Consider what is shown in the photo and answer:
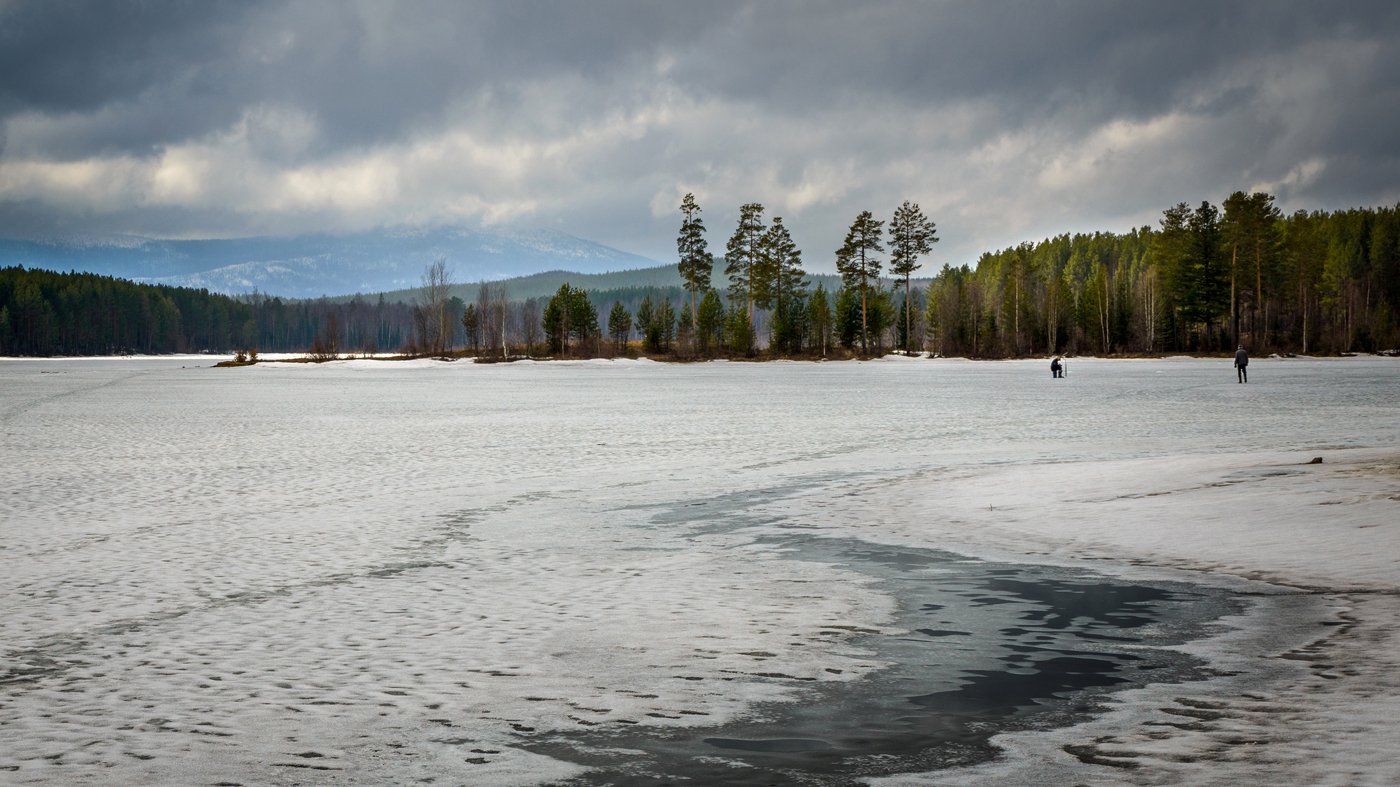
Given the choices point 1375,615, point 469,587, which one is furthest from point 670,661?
point 1375,615

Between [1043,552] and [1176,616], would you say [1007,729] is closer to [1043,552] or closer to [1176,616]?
[1176,616]

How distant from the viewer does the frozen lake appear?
18.2 feet

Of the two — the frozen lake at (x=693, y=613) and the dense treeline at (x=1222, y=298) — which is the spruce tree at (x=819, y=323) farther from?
the frozen lake at (x=693, y=613)

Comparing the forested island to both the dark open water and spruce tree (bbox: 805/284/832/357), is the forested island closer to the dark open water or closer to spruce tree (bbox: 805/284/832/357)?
spruce tree (bbox: 805/284/832/357)

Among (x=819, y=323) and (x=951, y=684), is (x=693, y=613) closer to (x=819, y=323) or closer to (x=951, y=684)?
(x=951, y=684)

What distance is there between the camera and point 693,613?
863cm

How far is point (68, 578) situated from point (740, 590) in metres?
6.27

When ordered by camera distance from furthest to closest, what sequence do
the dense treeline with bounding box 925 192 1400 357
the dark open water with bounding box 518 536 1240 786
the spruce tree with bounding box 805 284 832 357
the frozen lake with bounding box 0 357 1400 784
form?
1. the spruce tree with bounding box 805 284 832 357
2. the dense treeline with bounding box 925 192 1400 357
3. the frozen lake with bounding box 0 357 1400 784
4. the dark open water with bounding box 518 536 1240 786

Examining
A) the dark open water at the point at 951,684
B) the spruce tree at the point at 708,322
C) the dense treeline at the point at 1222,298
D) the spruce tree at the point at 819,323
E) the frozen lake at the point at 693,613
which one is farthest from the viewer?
the spruce tree at the point at 819,323

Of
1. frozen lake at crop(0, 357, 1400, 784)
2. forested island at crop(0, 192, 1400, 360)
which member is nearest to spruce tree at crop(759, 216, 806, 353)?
forested island at crop(0, 192, 1400, 360)

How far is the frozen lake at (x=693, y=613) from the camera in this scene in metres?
5.55

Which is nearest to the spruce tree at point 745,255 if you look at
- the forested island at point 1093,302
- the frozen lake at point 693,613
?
the forested island at point 1093,302

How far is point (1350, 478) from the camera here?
45.4 ft

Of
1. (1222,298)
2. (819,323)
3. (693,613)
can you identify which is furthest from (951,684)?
(819,323)
